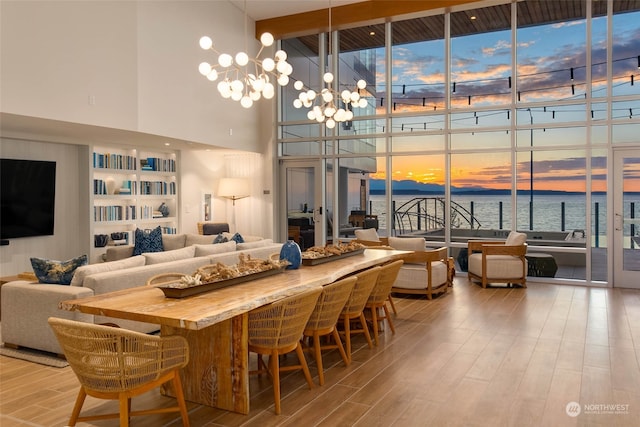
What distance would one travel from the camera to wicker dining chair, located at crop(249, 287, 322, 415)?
3338mm

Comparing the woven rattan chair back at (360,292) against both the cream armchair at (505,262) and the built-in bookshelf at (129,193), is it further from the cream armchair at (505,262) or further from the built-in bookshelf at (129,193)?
the built-in bookshelf at (129,193)

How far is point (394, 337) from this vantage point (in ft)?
16.8

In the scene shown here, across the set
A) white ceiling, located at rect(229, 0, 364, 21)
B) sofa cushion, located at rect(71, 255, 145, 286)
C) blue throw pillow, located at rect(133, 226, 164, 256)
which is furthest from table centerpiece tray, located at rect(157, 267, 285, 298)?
white ceiling, located at rect(229, 0, 364, 21)

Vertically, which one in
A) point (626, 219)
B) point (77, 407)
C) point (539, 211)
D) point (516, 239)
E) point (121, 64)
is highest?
point (121, 64)

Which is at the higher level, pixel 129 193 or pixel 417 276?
pixel 129 193

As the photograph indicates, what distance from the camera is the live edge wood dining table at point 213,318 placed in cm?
296

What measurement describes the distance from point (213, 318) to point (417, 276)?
4.77 meters

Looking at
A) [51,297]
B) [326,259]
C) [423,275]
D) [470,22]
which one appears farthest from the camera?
[470,22]

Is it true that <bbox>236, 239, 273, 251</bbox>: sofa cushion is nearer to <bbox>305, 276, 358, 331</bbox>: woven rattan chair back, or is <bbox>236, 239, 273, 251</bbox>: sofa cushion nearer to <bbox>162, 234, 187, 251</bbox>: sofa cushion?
<bbox>162, 234, 187, 251</bbox>: sofa cushion

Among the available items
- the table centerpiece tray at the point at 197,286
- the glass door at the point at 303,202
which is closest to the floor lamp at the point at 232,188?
the glass door at the point at 303,202

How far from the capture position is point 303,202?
10484 millimetres

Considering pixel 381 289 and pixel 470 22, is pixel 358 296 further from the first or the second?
pixel 470 22

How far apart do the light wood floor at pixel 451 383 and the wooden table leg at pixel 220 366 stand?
95mm

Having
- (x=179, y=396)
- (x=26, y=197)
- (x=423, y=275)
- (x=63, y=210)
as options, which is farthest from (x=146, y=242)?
(x=179, y=396)
